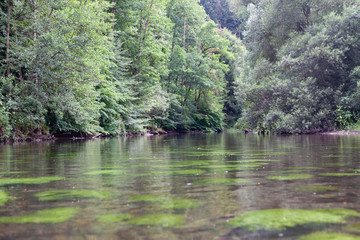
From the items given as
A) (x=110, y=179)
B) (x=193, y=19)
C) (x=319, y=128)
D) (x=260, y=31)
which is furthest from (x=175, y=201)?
(x=193, y=19)

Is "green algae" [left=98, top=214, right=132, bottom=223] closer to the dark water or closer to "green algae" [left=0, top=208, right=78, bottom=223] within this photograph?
the dark water

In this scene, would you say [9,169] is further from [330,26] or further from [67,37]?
[330,26]

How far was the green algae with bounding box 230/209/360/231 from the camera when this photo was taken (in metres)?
2.51

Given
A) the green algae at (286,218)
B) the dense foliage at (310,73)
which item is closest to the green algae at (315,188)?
the green algae at (286,218)

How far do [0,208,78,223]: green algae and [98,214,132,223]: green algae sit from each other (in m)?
0.24

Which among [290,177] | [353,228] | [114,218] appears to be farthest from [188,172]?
[353,228]

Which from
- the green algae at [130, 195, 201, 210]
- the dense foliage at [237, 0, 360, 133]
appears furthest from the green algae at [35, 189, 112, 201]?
the dense foliage at [237, 0, 360, 133]

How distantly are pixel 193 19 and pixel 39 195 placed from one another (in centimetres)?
4145

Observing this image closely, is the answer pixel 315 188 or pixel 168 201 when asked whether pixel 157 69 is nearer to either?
pixel 315 188

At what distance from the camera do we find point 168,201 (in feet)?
11.0

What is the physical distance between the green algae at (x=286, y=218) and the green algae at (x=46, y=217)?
47.2 inches

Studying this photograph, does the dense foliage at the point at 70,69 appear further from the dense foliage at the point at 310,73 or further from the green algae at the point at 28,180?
the green algae at the point at 28,180

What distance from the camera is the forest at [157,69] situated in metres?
16.9

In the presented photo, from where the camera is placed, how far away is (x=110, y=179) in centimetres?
479
